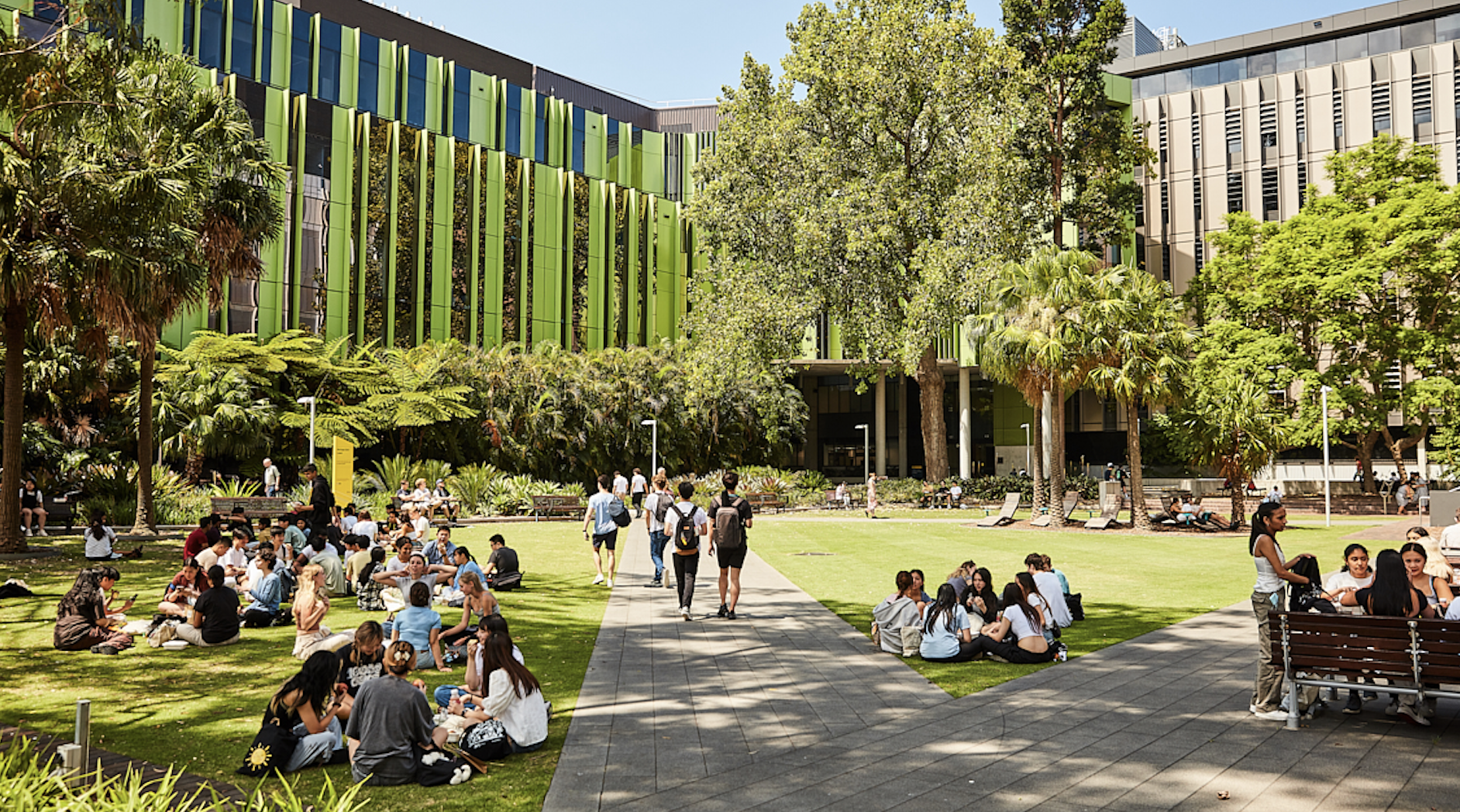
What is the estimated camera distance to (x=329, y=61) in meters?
44.9

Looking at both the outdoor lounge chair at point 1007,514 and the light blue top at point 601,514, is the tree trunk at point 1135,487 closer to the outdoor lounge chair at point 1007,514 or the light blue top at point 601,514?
the outdoor lounge chair at point 1007,514

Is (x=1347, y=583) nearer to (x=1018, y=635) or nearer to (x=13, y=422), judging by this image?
(x=1018, y=635)

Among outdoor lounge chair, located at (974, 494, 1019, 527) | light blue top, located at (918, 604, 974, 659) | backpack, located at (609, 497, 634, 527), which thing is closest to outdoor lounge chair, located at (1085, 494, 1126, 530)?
outdoor lounge chair, located at (974, 494, 1019, 527)

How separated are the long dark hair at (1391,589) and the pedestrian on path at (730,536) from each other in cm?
620

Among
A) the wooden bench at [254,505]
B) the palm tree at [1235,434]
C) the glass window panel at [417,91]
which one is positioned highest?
the glass window panel at [417,91]

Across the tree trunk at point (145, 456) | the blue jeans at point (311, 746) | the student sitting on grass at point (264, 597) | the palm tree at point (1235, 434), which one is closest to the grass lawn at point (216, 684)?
the blue jeans at point (311, 746)

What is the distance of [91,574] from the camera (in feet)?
32.3

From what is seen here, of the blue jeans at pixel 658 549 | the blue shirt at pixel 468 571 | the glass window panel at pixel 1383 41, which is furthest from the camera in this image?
the glass window panel at pixel 1383 41

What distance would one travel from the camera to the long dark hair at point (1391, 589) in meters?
7.11

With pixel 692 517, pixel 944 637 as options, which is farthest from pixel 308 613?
pixel 944 637

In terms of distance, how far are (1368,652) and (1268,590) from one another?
30.8 inches

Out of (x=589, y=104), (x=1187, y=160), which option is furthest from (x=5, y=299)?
(x=1187, y=160)

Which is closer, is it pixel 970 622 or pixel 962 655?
pixel 962 655

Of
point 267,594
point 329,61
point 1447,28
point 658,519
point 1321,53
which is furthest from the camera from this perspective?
point 1321,53
